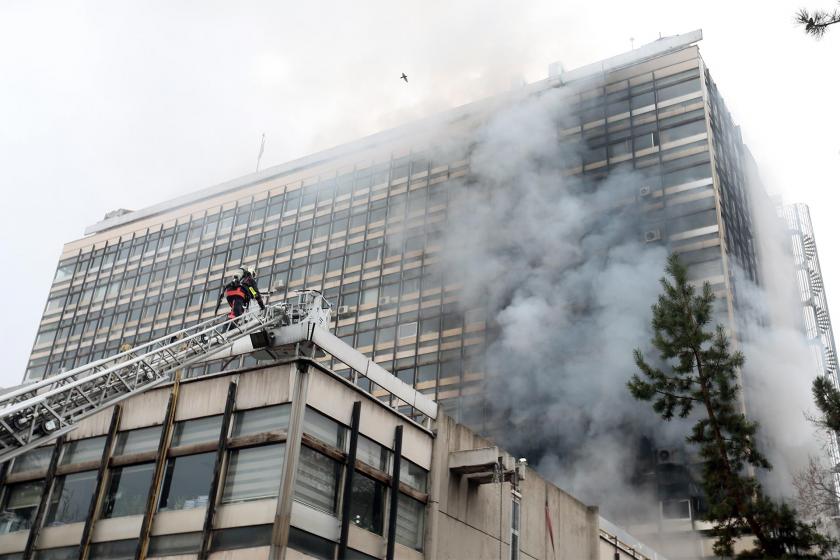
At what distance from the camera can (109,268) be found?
58062 mm

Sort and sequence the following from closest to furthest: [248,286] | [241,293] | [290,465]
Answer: [290,465] < [241,293] < [248,286]

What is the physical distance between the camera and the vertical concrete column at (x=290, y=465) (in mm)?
13188

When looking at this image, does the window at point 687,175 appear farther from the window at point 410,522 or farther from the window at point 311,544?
the window at point 311,544

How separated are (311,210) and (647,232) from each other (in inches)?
856

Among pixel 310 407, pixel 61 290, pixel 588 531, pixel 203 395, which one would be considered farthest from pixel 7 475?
pixel 61 290

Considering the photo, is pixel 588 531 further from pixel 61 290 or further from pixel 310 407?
pixel 61 290

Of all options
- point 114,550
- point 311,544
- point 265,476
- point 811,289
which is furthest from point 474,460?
point 811,289

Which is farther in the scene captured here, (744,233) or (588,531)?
(744,233)

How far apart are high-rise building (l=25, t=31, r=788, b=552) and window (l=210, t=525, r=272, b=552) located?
25.4 meters

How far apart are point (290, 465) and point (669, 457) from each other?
25.6m

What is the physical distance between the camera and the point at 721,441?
1780cm

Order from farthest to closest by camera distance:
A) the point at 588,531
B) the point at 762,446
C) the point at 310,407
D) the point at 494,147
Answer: the point at 494,147, the point at 762,446, the point at 588,531, the point at 310,407

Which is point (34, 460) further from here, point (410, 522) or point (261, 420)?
point (410, 522)

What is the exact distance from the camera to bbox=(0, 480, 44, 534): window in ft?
53.1
